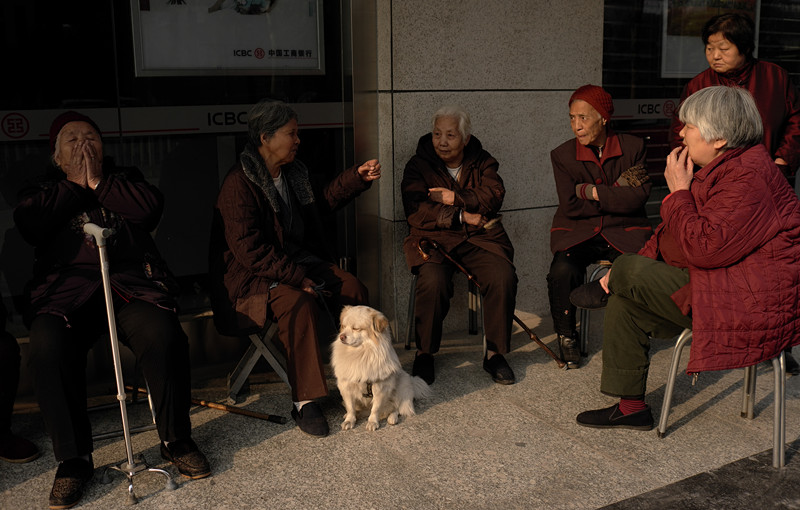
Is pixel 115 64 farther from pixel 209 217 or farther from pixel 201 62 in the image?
pixel 209 217

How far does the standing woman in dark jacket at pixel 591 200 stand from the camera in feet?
15.8

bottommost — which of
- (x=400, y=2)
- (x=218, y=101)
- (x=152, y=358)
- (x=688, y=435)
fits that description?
(x=688, y=435)

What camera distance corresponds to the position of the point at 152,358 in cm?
362

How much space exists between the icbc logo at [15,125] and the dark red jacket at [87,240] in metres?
0.68

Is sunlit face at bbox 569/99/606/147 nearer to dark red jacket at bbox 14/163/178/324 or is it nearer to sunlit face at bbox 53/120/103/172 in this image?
dark red jacket at bbox 14/163/178/324

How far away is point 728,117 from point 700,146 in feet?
0.56

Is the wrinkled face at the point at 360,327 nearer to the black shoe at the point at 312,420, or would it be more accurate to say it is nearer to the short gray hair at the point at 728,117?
the black shoe at the point at 312,420

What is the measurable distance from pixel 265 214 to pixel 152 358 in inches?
41.8

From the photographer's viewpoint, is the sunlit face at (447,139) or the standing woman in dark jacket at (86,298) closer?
the standing woman in dark jacket at (86,298)

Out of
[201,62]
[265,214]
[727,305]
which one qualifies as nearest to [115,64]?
[201,62]

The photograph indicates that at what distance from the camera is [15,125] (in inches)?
172

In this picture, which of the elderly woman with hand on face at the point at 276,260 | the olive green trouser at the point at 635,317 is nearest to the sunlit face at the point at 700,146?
the olive green trouser at the point at 635,317

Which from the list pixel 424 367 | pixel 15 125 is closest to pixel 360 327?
pixel 424 367

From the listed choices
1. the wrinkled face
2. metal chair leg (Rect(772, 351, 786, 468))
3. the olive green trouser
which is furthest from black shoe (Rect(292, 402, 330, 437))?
metal chair leg (Rect(772, 351, 786, 468))
